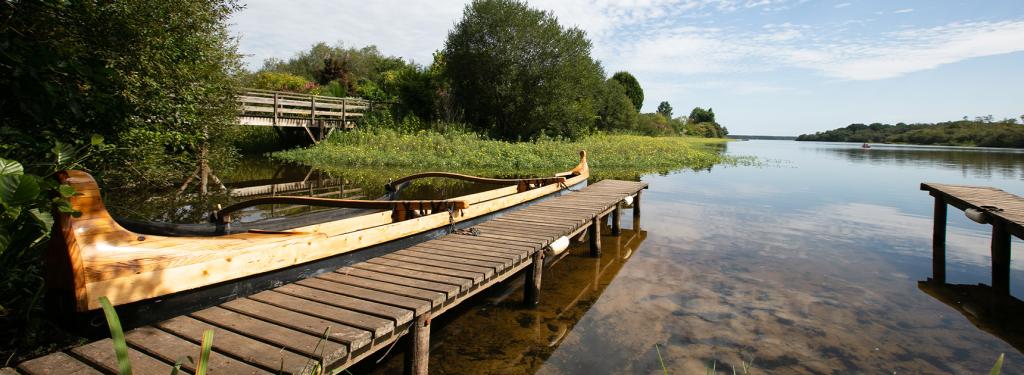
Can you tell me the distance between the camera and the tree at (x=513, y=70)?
22.6 metres

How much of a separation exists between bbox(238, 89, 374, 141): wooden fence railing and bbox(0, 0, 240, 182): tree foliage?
9827mm

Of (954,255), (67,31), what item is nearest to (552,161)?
(954,255)

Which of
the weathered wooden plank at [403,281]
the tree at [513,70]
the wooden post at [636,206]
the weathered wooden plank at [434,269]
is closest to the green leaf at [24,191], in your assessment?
the weathered wooden plank at [403,281]

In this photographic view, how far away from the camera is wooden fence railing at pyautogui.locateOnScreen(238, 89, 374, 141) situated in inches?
780

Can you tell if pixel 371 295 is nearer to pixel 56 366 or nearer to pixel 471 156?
pixel 56 366

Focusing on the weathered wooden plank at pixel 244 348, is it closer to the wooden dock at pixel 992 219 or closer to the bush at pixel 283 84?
the wooden dock at pixel 992 219

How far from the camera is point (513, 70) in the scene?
22.5 m

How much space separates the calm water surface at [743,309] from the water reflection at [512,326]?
16mm

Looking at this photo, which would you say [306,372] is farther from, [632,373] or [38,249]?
[38,249]

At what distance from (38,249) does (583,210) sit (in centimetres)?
572

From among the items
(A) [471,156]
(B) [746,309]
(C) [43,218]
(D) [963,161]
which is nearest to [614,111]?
(D) [963,161]

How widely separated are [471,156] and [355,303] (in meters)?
15.5

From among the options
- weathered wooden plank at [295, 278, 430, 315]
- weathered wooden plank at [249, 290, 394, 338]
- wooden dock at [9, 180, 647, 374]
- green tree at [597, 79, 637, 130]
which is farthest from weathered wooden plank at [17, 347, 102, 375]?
green tree at [597, 79, 637, 130]

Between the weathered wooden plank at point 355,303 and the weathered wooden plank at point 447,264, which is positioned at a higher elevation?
the weathered wooden plank at point 447,264
